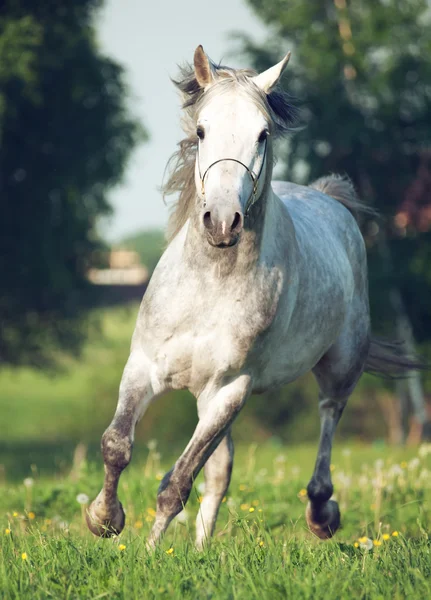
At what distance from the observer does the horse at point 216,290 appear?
15.7ft

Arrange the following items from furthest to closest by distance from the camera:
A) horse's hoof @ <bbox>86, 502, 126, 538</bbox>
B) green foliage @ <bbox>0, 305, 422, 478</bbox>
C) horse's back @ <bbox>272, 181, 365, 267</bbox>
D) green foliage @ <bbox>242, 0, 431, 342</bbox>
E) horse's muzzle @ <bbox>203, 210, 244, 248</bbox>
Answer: green foliage @ <bbox>0, 305, 422, 478</bbox> < green foliage @ <bbox>242, 0, 431, 342</bbox> < horse's back @ <bbox>272, 181, 365, 267</bbox> < horse's hoof @ <bbox>86, 502, 126, 538</bbox> < horse's muzzle @ <bbox>203, 210, 244, 248</bbox>

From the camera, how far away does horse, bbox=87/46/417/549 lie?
477 cm

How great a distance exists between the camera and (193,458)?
16.9 feet

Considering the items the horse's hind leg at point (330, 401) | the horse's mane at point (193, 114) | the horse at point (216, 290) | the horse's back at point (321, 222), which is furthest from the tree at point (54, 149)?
the horse at point (216, 290)

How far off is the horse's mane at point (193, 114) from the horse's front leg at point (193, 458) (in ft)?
3.73

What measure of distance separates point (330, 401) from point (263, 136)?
9.06 feet

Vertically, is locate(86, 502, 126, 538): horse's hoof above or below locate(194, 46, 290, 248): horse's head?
below

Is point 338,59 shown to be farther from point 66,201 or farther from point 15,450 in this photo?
point 15,450

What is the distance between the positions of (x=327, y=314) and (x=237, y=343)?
4.19 feet

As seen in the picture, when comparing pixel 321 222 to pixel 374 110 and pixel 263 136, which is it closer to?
pixel 263 136

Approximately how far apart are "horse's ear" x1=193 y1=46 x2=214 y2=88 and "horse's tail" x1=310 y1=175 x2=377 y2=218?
272 cm

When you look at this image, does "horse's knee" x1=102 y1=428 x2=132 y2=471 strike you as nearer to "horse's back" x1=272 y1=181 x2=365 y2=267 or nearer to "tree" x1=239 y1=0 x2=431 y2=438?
"horse's back" x1=272 y1=181 x2=365 y2=267

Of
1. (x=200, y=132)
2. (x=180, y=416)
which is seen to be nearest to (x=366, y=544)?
(x=200, y=132)

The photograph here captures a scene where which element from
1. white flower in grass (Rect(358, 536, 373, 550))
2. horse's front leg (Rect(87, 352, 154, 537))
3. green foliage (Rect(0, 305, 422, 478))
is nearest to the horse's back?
horse's front leg (Rect(87, 352, 154, 537))
